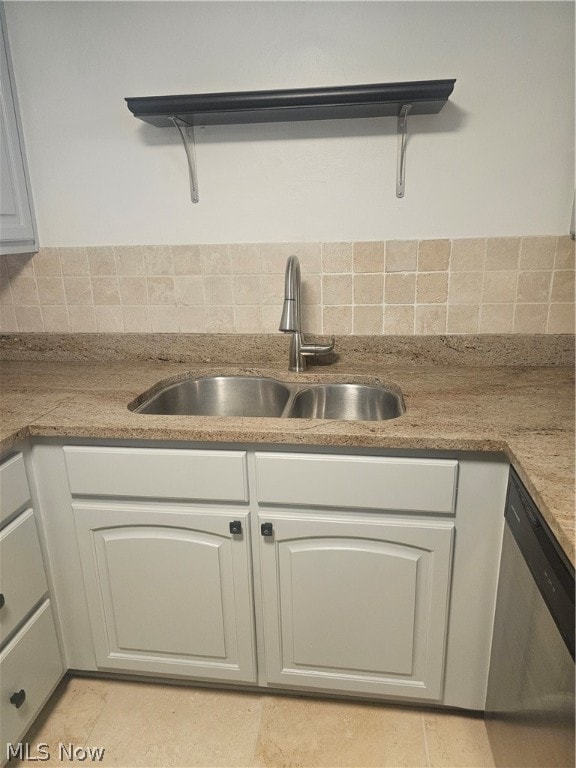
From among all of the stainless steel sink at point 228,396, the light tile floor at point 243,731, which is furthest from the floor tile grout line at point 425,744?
the stainless steel sink at point 228,396

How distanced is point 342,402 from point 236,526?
560mm

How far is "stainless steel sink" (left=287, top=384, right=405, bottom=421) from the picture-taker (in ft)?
5.16

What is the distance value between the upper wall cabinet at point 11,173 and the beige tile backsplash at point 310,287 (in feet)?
0.42

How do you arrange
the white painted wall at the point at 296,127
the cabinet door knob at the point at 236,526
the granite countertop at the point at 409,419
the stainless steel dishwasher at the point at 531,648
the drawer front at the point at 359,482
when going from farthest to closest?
the white painted wall at the point at 296,127 < the cabinet door knob at the point at 236,526 < the drawer front at the point at 359,482 < the granite countertop at the point at 409,419 < the stainless steel dishwasher at the point at 531,648

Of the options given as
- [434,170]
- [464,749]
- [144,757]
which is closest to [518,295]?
[434,170]

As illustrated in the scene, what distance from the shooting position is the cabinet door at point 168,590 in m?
1.29

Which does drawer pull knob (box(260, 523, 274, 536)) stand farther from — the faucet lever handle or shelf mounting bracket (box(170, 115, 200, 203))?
shelf mounting bracket (box(170, 115, 200, 203))

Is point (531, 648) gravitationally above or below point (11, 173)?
below

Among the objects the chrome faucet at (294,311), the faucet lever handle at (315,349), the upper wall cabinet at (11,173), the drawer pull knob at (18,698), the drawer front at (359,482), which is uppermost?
the upper wall cabinet at (11,173)

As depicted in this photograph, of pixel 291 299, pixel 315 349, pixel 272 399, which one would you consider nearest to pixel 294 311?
pixel 291 299

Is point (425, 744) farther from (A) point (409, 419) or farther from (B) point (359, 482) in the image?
(A) point (409, 419)

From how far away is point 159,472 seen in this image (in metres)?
1.25

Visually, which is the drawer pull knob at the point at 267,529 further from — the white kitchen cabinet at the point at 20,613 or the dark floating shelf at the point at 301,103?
the dark floating shelf at the point at 301,103

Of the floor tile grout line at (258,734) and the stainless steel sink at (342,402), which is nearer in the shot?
the floor tile grout line at (258,734)
